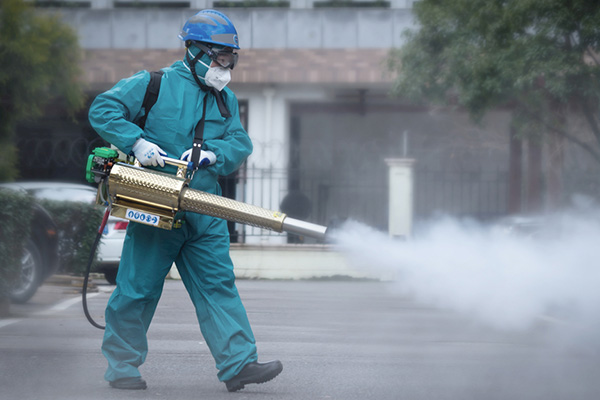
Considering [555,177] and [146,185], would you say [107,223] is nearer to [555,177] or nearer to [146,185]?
[146,185]

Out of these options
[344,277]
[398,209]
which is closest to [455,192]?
[398,209]

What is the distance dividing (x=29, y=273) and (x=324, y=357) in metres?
3.54

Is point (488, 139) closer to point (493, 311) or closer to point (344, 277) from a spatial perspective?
point (344, 277)

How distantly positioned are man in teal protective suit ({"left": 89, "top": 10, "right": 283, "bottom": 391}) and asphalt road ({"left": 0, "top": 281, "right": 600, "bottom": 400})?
0.21 metres

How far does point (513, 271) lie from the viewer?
5.40 meters

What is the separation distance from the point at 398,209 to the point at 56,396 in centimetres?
1040

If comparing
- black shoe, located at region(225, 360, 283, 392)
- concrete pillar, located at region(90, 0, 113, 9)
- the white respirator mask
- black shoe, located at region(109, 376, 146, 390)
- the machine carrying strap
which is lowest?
black shoe, located at region(109, 376, 146, 390)

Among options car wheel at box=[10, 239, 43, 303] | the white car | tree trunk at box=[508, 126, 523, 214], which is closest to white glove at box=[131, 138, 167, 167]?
car wheel at box=[10, 239, 43, 303]

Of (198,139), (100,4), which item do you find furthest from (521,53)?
(100,4)

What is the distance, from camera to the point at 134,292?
4.63m

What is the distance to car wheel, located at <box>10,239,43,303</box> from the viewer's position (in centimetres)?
830

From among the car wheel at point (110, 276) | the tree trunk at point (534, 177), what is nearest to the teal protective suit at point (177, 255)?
the car wheel at point (110, 276)

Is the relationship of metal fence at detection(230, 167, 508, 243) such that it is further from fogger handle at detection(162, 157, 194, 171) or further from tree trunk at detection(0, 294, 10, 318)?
fogger handle at detection(162, 157, 194, 171)

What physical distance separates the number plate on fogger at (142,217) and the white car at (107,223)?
21.0 feet
